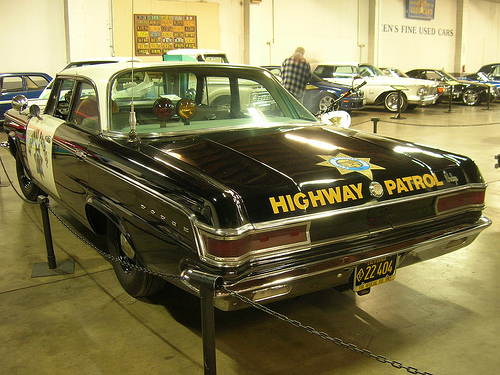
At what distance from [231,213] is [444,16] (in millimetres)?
25407

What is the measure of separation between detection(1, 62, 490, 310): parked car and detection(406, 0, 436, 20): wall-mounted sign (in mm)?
Result: 20808

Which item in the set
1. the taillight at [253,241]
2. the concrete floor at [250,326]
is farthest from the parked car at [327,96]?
the taillight at [253,241]

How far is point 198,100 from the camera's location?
4.05m

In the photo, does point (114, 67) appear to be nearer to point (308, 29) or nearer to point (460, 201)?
point (460, 201)

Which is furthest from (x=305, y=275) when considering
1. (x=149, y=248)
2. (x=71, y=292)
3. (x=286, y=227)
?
(x=71, y=292)

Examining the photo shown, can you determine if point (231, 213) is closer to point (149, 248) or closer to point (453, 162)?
point (149, 248)

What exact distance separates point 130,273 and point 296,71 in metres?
6.77

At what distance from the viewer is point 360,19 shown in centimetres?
2125

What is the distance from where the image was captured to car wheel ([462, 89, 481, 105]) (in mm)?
17156

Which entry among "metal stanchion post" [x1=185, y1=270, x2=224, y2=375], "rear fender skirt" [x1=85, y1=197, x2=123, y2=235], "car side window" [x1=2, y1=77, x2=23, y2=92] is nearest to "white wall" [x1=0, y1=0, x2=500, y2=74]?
"car side window" [x1=2, y1=77, x2=23, y2=92]

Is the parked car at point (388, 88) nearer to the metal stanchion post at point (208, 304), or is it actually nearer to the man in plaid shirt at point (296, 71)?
the man in plaid shirt at point (296, 71)

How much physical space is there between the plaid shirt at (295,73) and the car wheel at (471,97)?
31.7 ft

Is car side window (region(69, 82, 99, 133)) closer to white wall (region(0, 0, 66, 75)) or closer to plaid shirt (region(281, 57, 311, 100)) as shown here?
plaid shirt (region(281, 57, 311, 100))

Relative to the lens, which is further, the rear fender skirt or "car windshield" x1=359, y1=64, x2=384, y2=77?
"car windshield" x1=359, y1=64, x2=384, y2=77
